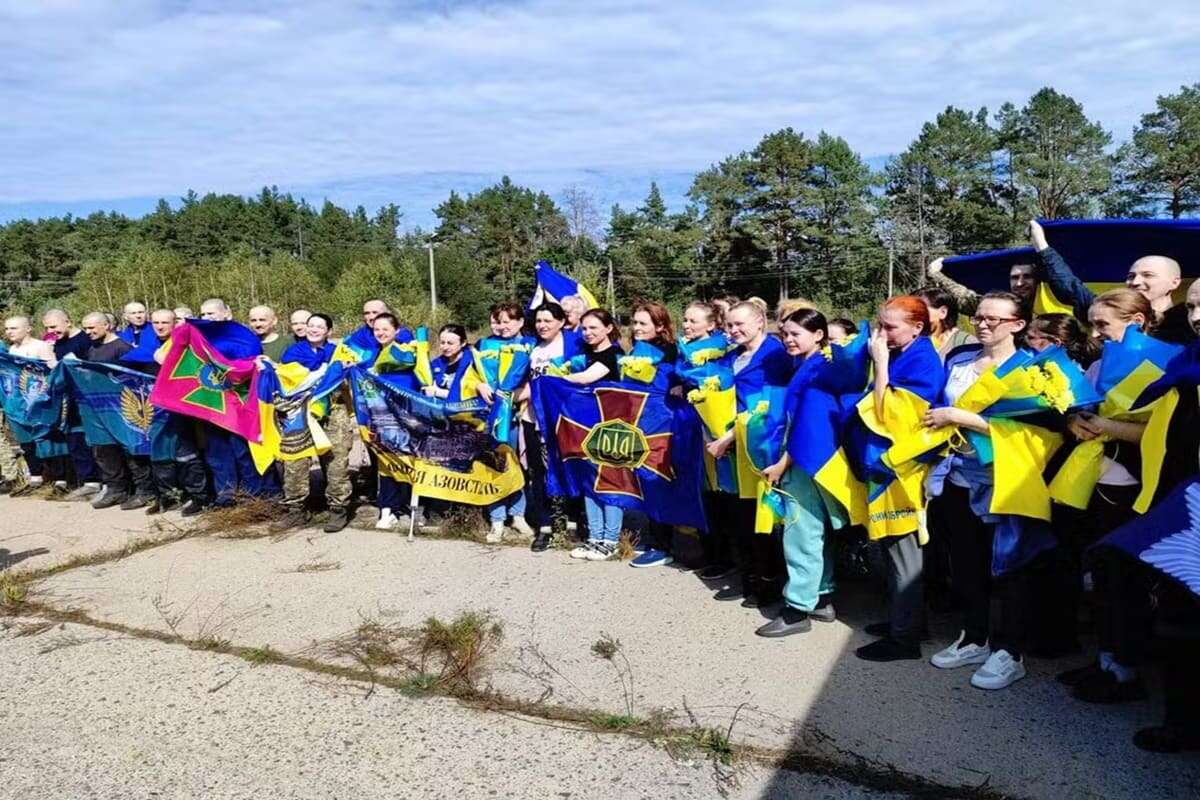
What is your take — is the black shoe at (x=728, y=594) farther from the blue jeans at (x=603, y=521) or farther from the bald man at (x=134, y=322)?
the bald man at (x=134, y=322)

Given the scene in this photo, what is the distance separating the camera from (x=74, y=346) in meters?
8.77

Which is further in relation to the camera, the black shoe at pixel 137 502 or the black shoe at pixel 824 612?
the black shoe at pixel 137 502

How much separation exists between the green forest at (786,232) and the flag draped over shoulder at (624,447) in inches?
1512

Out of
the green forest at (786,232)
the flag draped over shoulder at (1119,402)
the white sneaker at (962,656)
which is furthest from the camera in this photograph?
the green forest at (786,232)

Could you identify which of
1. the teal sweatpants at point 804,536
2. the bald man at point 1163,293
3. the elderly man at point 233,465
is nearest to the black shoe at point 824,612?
the teal sweatpants at point 804,536

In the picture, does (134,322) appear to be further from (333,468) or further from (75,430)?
(333,468)

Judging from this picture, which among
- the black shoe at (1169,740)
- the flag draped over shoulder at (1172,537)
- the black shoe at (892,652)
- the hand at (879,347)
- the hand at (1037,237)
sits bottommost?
the black shoe at (892,652)

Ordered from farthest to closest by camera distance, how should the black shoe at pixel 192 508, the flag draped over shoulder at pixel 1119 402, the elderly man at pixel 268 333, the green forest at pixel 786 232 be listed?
the green forest at pixel 786 232
the black shoe at pixel 192 508
the elderly man at pixel 268 333
the flag draped over shoulder at pixel 1119 402

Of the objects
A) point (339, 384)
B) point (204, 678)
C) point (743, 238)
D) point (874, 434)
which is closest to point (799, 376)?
point (874, 434)

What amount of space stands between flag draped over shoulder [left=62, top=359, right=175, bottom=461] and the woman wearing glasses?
6.54 meters

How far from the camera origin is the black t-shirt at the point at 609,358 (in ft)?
20.5

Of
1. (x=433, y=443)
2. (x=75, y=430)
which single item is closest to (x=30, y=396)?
(x=75, y=430)

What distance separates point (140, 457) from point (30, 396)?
60.5 inches

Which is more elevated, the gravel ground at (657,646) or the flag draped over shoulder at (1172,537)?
the flag draped over shoulder at (1172,537)
